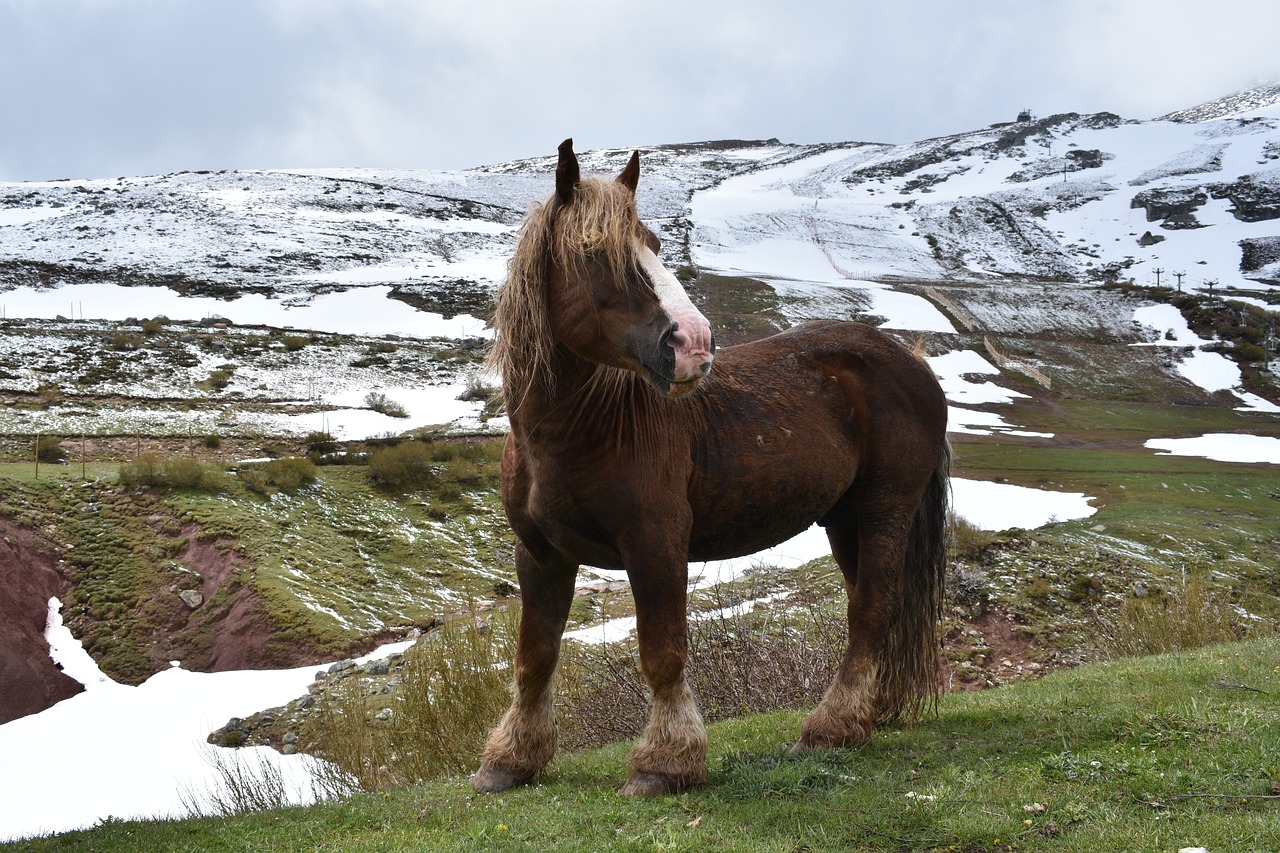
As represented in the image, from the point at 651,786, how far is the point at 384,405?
1179 inches

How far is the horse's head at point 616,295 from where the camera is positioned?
4219 millimetres

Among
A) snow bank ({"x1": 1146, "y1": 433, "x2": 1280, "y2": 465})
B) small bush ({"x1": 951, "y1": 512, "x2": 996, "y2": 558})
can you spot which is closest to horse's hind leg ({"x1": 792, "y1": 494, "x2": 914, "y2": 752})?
small bush ({"x1": 951, "y1": 512, "x2": 996, "y2": 558})

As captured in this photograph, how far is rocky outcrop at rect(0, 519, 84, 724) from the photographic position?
13.3m

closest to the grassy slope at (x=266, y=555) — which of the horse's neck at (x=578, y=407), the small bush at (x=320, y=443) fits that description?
the small bush at (x=320, y=443)

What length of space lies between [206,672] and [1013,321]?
63.2 metres

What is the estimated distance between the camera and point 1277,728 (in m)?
5.04

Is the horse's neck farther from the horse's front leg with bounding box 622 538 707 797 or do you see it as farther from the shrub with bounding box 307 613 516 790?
the shrub with bounding box 307 613 516 790

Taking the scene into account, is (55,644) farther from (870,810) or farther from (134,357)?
(134,357)

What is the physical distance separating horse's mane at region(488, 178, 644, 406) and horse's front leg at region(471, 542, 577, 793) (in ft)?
4.08

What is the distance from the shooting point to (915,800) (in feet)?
14.5

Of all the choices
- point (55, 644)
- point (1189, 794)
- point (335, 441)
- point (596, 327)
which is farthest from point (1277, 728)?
point (335, 441)

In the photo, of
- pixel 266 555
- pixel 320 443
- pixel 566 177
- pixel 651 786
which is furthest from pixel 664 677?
pixel 320 443

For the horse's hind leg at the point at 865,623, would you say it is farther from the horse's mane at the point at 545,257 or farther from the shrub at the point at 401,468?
the shrub at the point at 401,468

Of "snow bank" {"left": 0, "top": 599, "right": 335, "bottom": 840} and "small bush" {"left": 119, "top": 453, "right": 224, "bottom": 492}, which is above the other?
"small bush" {"left": 119, "top": 453, "right": 224, "bottom": 492}
